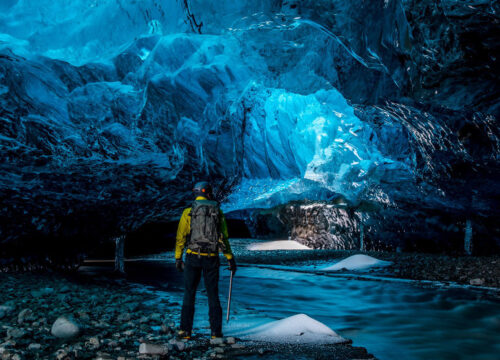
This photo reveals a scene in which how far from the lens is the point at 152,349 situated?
3242mm

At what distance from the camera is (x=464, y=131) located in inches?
379

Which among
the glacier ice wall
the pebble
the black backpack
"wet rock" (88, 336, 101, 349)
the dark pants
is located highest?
the glacier ice wall

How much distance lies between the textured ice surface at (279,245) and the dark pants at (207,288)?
2148cm

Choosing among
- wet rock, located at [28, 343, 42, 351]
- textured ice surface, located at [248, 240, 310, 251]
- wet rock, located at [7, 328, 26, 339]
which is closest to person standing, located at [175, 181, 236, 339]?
wet rock, located at [28, 343, 42, 351]

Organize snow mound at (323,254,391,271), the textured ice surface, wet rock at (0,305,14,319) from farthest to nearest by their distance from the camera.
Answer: the textured ice surface < snow mound at (323,254,391,271) < wet rock at (0,305,14,319)

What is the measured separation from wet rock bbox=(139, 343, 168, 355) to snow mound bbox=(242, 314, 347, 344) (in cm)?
115

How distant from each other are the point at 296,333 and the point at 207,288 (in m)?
1.14

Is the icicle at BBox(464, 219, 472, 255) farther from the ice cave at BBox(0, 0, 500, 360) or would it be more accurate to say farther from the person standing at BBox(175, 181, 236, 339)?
the person standing at BBox(175, 181, 236, 339)

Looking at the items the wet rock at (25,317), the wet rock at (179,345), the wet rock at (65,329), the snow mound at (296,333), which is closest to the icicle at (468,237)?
the snow mound at (296,333)

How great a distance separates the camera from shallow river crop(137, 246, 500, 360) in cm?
454

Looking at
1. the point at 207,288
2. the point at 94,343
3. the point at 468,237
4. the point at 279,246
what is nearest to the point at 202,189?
the point at 207,288

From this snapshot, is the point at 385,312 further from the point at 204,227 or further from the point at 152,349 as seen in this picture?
the point at 152,349

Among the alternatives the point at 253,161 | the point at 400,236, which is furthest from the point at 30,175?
the point at 400,236

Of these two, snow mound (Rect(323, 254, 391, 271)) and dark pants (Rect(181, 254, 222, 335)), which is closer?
dark pants (Rect(181, 254, 222, 335))
